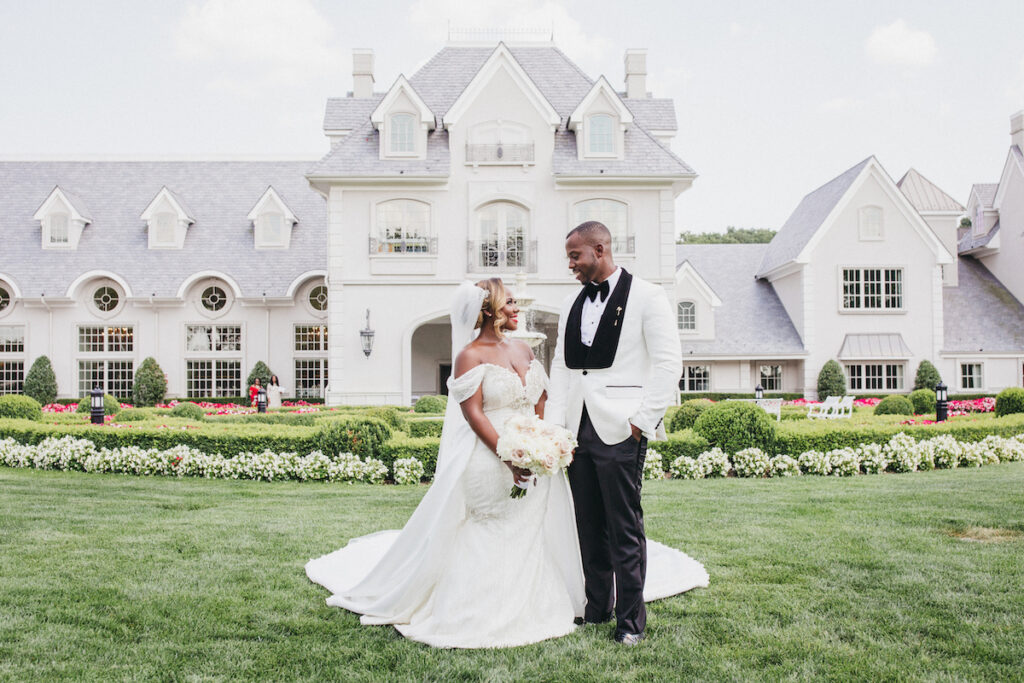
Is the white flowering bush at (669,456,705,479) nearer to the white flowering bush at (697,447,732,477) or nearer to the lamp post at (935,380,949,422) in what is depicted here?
the white flowering bush at (697,447,732,477)

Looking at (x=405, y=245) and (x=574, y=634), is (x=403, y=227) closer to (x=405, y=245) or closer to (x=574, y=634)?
(x=405, y=245)

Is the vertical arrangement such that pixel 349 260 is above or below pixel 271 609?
above

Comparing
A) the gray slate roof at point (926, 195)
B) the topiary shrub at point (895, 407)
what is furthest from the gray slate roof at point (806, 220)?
the topiary shrub at point (895, 407)

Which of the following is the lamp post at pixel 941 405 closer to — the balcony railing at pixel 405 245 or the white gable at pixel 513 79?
the white gable at pixel 513 79

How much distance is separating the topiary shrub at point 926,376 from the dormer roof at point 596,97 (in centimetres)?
1279

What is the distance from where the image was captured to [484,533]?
14.8ft

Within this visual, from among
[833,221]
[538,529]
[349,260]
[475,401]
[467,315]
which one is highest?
[833,221]

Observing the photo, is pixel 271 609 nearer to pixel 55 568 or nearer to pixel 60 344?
pixel 55 568

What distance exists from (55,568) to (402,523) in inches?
117

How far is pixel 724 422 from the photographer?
1127 cm

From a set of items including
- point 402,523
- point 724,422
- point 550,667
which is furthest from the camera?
point 724,422

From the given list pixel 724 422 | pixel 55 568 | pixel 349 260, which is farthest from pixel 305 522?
pixel 349 260

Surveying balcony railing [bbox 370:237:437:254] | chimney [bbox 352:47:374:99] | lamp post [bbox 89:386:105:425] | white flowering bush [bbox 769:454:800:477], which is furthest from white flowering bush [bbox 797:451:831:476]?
chimney [bbox 352:47:374:99]

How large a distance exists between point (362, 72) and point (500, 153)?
815 cm
